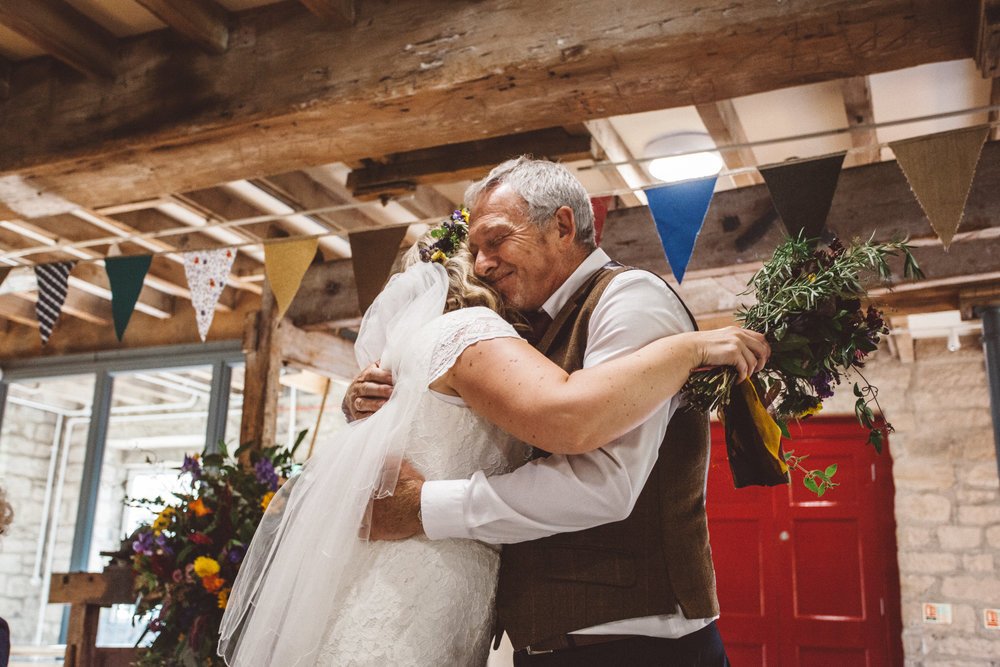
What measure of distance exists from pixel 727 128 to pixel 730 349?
2540 mm

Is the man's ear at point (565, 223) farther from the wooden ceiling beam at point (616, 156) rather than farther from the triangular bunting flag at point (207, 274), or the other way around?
the triangular bunting flag at point (207, 274)

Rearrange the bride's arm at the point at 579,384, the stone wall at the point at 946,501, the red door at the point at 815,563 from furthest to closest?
1. the red door at the point at 815,563
2. the stone wall at the point at 946,501
3. the bride's arm at the point at 579,384

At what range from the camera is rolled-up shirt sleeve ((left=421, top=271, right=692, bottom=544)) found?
1.24 m

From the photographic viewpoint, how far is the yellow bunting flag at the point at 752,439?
4.51ft

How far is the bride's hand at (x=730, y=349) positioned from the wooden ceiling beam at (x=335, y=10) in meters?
1.86

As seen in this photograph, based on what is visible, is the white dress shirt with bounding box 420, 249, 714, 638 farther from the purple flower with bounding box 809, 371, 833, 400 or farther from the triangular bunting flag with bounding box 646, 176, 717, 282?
the triangular bunting flag with bounding box 646, 176, 717, 282

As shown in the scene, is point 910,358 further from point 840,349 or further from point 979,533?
point 840,349

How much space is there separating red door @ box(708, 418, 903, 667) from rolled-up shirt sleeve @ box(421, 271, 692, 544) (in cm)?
450

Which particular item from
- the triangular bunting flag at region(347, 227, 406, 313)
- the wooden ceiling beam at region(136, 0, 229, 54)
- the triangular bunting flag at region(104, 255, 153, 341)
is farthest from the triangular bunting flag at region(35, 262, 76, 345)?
the wooden ceiling beam at region(136, 0, 229, 54)

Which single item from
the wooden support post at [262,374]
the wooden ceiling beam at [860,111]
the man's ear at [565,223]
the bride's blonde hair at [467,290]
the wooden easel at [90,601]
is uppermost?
the wooden ceiling beam at [860,111]

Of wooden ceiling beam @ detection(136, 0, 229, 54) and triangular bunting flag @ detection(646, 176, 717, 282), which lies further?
triangular bunting flag @ detection(646, 176, 717, 282)

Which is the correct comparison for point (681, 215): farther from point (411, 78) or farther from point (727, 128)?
point (411, 78)

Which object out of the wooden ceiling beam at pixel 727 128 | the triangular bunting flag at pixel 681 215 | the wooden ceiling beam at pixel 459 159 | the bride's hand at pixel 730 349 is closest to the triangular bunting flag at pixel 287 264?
the wooden ceiling beam at pixel 459 159

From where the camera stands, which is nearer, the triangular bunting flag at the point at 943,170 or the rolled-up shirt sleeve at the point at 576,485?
the rolled-up shirt sleeve at the point at 576,485
